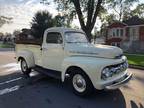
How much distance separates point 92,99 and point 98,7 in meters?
17.3

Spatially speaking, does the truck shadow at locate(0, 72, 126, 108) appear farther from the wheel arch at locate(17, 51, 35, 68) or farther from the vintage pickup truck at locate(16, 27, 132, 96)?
the wheel arch at locate(17, 51, 35, 68)

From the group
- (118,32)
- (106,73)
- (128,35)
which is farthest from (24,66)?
(118,32)

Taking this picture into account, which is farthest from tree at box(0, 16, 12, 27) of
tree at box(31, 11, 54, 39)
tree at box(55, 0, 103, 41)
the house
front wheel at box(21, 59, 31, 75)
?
front wheel at box(21, 59, 31, 75)

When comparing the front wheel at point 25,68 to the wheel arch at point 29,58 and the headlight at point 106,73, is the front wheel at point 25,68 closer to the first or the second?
the wheel arch at point 29,58

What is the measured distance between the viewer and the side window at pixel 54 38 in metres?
8.22

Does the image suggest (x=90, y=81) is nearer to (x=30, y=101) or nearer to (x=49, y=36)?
(x=30, y=101)

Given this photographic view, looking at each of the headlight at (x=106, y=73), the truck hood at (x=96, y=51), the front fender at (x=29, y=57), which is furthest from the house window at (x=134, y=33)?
the headlight at (x=106, y=73)

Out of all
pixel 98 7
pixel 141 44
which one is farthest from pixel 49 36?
pixel 141 44

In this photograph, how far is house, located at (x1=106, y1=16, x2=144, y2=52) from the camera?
121 ft

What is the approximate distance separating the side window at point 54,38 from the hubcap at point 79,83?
1.55 metres

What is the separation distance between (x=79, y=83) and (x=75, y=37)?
1994 mm

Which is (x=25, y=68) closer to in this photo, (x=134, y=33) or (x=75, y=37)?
(x=75, y=37)

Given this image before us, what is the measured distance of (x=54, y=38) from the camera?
8414 millimetres

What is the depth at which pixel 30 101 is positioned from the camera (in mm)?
6660
